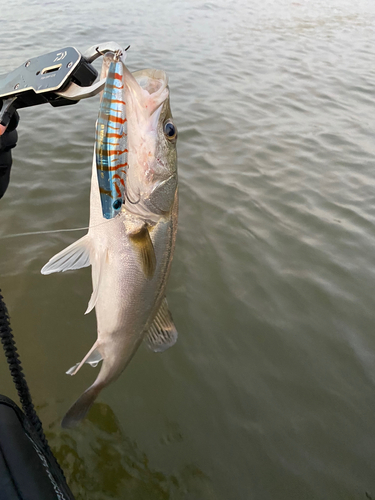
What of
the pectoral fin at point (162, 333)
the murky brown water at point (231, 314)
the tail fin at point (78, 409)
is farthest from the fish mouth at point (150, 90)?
the murky brown water at point (231, 314)

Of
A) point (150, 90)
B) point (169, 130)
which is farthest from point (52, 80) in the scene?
point (169, 130)

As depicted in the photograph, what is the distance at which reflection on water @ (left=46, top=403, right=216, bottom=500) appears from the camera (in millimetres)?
2105

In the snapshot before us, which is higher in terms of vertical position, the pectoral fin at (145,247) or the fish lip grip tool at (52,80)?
A: the fish lip grip tool at (52,80)

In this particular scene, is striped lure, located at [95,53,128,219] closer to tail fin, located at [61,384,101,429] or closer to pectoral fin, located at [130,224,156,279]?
pectoral fin, located at [130,224,156,279]

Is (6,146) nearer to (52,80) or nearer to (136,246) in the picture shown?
(52,80)

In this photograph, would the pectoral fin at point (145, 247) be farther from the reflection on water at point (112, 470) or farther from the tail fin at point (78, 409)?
the reflection on water at point (112, 470)

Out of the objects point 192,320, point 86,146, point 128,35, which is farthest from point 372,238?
point 128,35

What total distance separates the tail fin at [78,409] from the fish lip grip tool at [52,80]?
1.40 meters

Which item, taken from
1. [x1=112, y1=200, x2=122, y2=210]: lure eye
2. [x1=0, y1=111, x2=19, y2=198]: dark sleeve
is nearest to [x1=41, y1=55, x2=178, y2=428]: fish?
A: [x1=112, y1=200, x2=122, y2=210]: lure eye

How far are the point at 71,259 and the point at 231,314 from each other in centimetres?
179

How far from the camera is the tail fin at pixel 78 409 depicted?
1854 mm

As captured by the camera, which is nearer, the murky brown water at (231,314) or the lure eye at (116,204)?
the lure eye at (116,204)

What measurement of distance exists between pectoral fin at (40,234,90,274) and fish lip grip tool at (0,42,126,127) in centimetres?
61

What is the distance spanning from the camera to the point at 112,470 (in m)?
2.17
